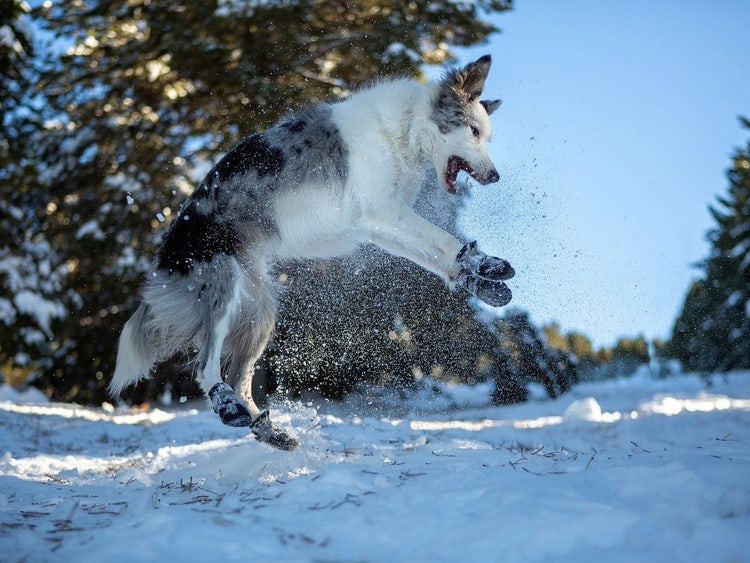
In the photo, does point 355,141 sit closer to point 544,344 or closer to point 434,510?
point 434,510

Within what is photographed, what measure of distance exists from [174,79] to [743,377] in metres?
13.5

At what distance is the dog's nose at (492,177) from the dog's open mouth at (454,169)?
0.40ft

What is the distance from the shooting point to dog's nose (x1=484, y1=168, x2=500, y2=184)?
3803 millimetres

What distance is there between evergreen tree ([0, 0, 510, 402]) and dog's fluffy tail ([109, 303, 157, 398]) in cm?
473

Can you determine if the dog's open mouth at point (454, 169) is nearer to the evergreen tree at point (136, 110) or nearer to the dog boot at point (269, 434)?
the dog boot at point (269, 434)

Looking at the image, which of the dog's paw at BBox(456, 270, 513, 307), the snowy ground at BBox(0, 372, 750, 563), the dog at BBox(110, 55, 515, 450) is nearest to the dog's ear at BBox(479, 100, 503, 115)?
the dog at BBox(110, 55, 515, 450)

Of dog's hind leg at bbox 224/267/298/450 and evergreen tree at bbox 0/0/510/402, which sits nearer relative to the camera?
dog's hind leg at bbox 224/267/298/450

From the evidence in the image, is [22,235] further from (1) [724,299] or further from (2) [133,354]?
(1) [724,299]

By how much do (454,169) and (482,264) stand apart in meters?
0.81

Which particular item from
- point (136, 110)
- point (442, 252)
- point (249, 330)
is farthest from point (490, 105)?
point (136, 110)

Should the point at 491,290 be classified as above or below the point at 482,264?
below

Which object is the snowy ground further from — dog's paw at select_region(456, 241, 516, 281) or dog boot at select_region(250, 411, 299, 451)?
dog's paw at select_region(456, 241, 516, 281)

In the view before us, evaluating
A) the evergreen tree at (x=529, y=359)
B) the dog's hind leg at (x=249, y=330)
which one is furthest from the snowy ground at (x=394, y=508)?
the evergreen tree at (x=529, y=359)

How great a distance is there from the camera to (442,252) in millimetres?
3604
